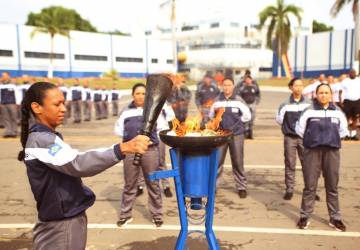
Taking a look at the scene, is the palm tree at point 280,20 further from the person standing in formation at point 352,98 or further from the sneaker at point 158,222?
the sneaker at point 158,222

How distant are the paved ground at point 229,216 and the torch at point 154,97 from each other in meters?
2.29

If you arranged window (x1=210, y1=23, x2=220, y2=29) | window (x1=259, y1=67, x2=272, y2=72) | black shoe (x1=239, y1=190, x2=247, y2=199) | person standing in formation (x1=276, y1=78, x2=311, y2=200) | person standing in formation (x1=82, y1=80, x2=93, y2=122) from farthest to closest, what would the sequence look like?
window (x1=210, y1=23, x2=220, y2=29)
window (x1=259, y1=67, x2=272, y2=72)
person standing in formation (x1=82, y1=80, x2=93, y2=122)
black shoe (x1=239, y1=190, x2=247, y2=199)
person standing in formation (x1=276, y1=78, x2=311, y2=200)

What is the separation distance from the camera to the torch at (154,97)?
279 cm

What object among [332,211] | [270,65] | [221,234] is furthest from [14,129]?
[270,65]

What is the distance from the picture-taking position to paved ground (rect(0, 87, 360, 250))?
4.69 meters

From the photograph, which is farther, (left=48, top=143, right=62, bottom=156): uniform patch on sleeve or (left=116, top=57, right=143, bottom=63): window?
(left=116, top=57, right=143, bottom=63): window

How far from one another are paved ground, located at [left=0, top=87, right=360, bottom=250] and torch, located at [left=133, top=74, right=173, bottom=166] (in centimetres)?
229

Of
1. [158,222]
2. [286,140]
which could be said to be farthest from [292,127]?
[158,222]

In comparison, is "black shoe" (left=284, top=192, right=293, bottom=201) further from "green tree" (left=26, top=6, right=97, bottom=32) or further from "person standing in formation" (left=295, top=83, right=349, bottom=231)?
"green tree" (left=26, top=6, right=97, bottom=32)

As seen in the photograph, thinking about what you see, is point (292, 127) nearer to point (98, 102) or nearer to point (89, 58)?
point (98, 102)

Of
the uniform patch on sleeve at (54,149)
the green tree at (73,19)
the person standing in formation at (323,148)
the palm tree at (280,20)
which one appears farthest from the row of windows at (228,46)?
the uniform patch on sleeve at (54,149)

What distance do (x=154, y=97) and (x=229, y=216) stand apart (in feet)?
10.5

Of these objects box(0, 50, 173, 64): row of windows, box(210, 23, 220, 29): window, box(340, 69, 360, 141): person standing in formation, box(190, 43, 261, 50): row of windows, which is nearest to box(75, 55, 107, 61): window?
box(0, 50, 173, 64): row of windows

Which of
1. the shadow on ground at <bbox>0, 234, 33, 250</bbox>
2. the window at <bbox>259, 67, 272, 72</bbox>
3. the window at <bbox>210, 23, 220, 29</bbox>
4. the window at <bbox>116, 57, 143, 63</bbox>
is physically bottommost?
the shadow on ground at <bbox>0, 234, 33, 250</bbox>
